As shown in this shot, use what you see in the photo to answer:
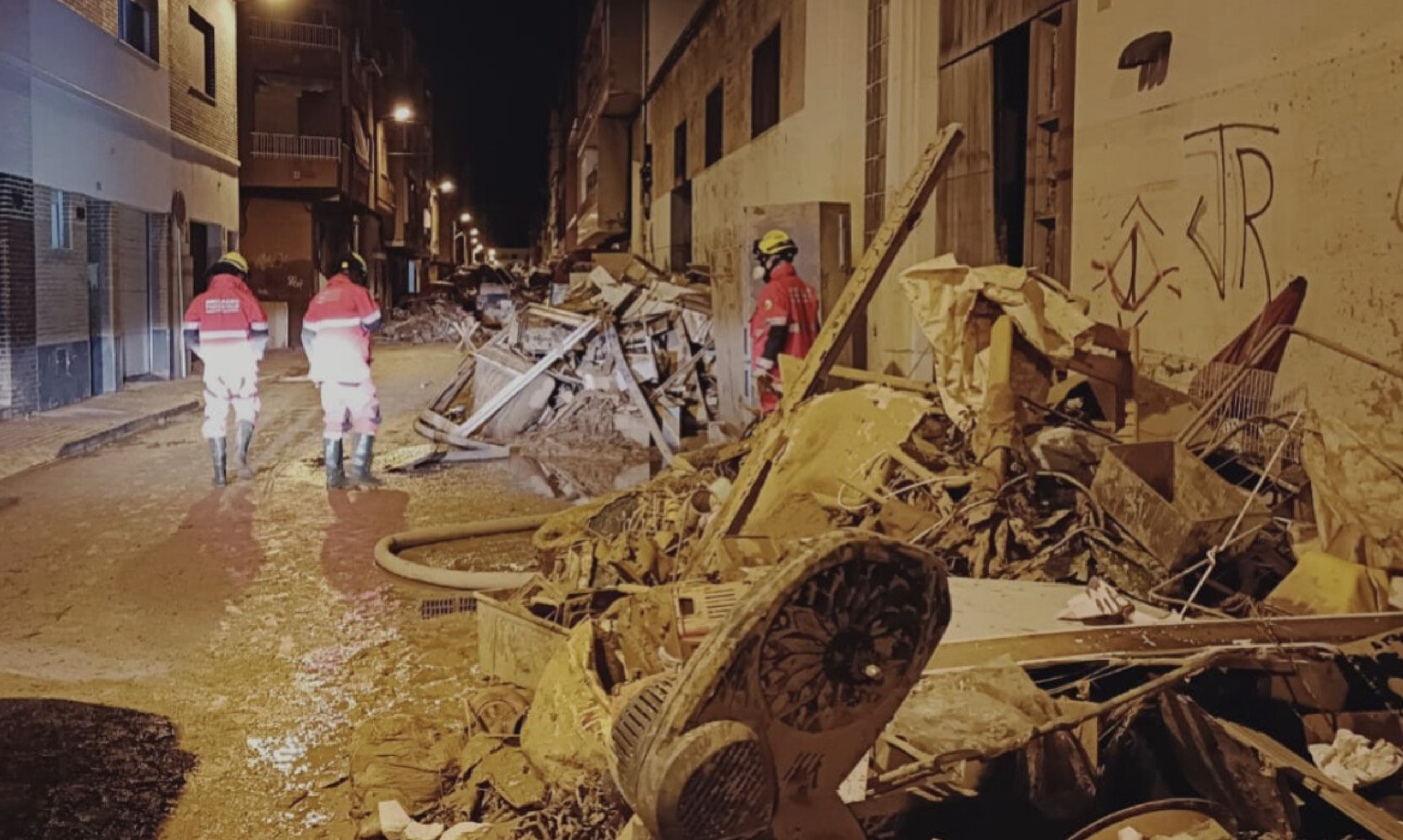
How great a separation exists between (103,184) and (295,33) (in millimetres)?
16949

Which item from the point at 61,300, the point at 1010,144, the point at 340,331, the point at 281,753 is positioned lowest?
the point at 281,753

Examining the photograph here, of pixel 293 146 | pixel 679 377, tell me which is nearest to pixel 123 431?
pixel 679 377

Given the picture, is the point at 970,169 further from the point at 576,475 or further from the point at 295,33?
the point at 295,33

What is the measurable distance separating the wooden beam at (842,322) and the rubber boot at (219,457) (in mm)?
5236

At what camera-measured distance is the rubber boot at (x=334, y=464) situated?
9.73 metres

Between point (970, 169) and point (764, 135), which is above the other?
point (764, 135)

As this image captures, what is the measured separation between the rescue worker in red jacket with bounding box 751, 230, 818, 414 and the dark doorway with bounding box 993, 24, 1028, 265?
173cm

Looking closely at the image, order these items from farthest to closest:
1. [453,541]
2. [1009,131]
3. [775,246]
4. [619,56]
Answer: [619,56]
[1009,131]
[775,246]
[453,541]

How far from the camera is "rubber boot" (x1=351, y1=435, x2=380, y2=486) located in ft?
32.6

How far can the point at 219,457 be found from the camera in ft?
32.3

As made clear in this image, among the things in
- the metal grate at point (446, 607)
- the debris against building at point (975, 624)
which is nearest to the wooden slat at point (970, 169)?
the debris against building at point (975, 624)

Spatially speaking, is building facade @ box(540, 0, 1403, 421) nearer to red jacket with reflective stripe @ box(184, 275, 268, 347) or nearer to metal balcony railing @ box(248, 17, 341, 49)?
red jacket with reflective stripe @ box(184, 275, 268, 347)

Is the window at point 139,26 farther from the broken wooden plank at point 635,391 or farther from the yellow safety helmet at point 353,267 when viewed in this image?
the broken wooden plank at point 635,391

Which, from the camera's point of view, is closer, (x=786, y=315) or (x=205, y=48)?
(x=786, y=315)
